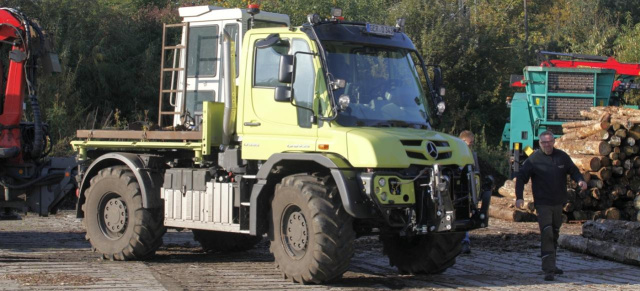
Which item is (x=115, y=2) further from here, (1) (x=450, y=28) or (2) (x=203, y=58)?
(2) (x=203, y=58)

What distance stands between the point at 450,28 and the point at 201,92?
16.4 meters

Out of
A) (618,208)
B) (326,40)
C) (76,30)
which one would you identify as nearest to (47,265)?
(326,40)

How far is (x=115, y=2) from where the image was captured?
30141 millimetres

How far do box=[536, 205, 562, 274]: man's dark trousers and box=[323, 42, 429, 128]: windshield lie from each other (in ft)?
5.90

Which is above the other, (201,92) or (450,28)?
(450,28)

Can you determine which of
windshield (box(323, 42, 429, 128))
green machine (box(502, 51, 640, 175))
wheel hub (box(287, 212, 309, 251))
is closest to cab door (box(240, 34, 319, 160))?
windshield (box(323, 42, 429, 128))

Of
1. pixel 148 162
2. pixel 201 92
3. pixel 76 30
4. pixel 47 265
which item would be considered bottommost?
pixel 47 265

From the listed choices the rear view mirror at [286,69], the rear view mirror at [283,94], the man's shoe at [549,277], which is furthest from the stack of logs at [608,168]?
the rear view mirror at [286,69]

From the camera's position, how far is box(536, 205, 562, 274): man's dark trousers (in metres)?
Result: 10.9

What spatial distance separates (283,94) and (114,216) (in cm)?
359

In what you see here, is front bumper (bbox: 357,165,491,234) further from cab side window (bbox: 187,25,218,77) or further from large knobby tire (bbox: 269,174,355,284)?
cab side window (bbox: 187,25,218,77)

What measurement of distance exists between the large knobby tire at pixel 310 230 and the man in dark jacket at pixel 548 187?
2.42 m

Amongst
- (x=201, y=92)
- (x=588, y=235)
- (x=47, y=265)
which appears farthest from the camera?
(x=201, y=92)

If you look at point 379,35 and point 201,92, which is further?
point 201,92
